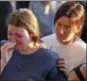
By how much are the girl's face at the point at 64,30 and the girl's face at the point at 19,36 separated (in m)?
0.09

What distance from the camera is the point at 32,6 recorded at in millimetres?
1063

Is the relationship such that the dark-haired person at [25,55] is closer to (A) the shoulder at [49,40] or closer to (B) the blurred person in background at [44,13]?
(A) the shoulder at [49,40]

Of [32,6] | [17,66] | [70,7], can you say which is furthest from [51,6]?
[17,66]

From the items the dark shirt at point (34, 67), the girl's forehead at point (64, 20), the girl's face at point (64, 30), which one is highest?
the girl's forehead at point (64, 20)

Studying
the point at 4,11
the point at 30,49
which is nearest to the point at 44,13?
the point at 4,11

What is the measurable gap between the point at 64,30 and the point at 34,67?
5.2 inches

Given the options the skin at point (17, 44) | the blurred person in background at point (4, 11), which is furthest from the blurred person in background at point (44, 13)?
the skin at point (17, 44)

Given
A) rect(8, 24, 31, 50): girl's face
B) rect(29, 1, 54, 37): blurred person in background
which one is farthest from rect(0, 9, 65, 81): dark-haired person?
rect(29, 1, 54, 37): blurred person in background

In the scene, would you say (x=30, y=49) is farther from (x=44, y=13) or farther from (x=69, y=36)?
(x=44, y=13)

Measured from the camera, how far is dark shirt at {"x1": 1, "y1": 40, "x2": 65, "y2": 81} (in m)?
0.81

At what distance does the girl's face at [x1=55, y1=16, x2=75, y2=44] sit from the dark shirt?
0.18 ft

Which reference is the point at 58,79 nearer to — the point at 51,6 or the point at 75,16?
the point at 75,16

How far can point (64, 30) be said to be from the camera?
2.83 feet

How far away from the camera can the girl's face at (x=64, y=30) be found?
86cm
